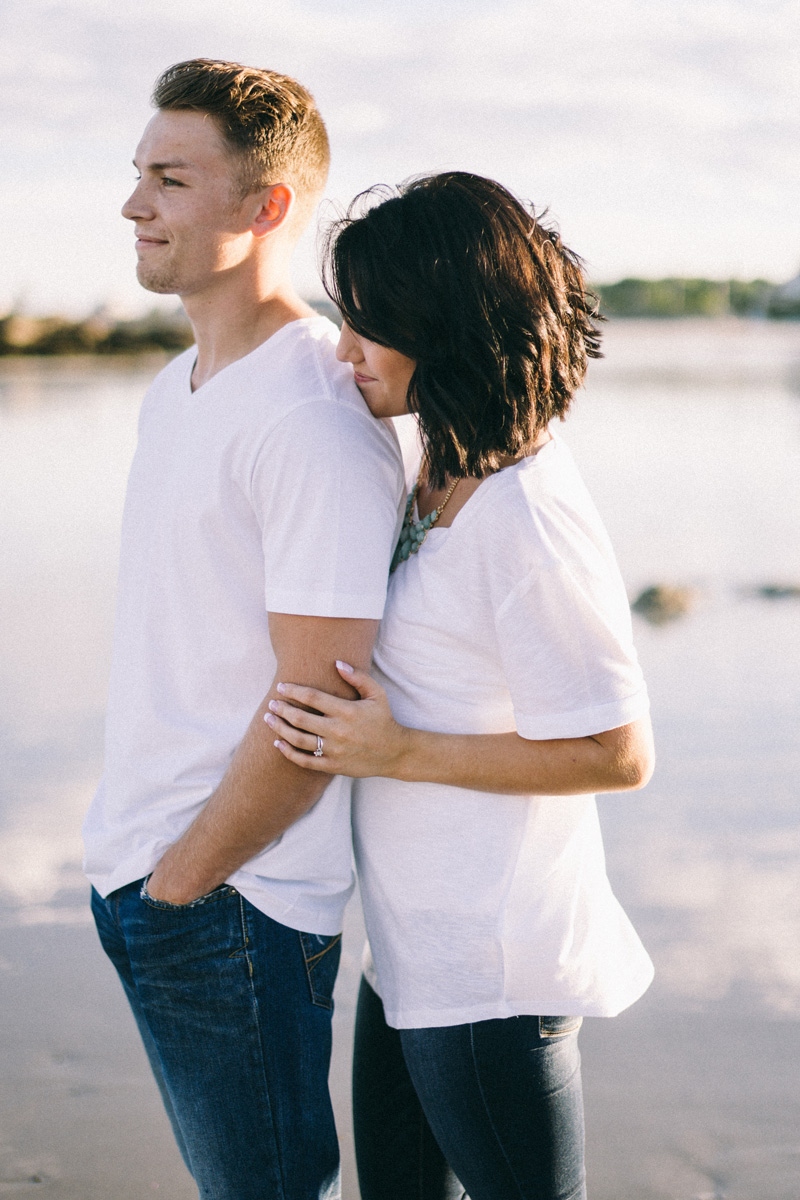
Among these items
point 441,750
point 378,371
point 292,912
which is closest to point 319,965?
point 292,912

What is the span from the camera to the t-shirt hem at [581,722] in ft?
4.35

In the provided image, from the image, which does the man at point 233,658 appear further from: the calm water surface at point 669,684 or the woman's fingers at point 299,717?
the calm water surface at point 669,684

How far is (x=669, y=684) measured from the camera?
17.3ft

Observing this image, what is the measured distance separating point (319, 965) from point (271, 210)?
1054 millimetres

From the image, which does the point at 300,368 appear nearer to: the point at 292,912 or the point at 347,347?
the point at 347,347

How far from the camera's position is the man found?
4.53 feet

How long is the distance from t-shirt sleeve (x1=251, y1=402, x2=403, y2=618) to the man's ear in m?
0.35

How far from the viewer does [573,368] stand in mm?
1460

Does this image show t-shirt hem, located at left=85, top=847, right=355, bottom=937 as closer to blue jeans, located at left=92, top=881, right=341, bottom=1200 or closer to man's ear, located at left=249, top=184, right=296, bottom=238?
blue jeans, located at left=92, top=881, right=341, bottom=1200

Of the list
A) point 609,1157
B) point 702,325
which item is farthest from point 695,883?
point 702,325

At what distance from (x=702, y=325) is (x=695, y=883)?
4657 centimetres

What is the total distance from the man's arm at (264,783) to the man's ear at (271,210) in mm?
581

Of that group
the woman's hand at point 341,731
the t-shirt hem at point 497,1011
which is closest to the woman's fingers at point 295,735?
the woman's hand at point 341,731

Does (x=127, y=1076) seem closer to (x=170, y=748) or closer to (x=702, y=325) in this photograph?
(x=170, y=748)
